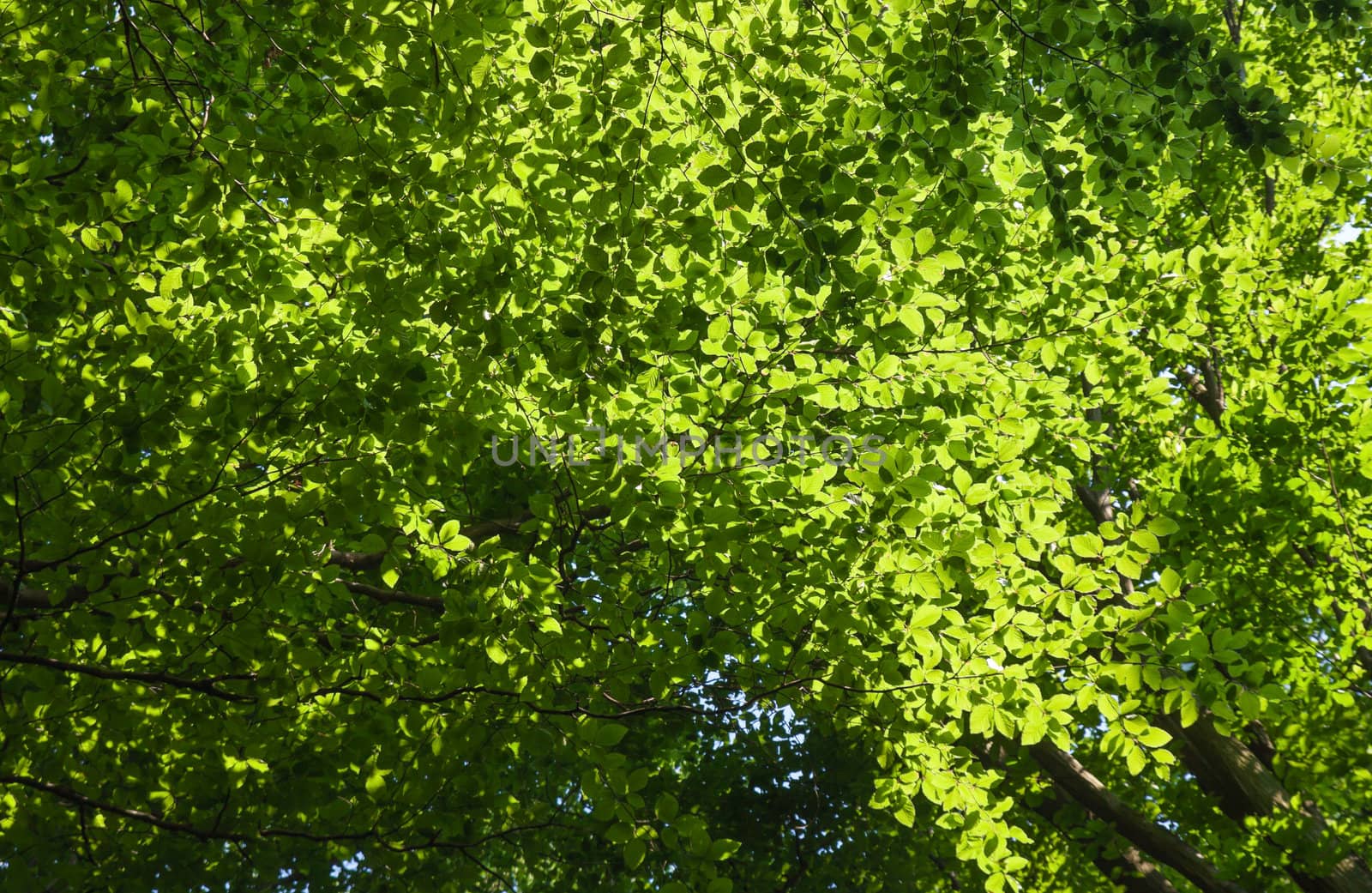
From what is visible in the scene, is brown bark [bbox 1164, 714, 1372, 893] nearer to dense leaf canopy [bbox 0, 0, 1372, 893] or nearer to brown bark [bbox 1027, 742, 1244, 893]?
dense leaf canopy [bbox 0, 0, 1372, 893]

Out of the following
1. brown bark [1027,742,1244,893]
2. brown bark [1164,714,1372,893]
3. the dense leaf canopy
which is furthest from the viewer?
brown bark [1027,742,1244,893]

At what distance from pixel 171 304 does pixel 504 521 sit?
3309 mm

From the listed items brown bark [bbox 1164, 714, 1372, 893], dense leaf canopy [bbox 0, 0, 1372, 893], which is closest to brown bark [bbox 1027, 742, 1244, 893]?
brown bark [bbox 1164, 714, 1372, 893]

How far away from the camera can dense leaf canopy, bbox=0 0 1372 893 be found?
361cm

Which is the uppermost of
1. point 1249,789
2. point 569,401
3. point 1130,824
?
point 569,401

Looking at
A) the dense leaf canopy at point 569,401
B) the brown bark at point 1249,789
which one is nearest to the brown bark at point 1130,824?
the brown bark at point 1249,789

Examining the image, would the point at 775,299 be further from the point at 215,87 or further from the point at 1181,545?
the point at 1181,545

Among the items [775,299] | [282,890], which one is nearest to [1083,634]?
[775,299]

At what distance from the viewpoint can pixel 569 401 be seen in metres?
4.23

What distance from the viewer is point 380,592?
20.3 feet

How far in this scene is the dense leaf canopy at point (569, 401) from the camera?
3611 mm

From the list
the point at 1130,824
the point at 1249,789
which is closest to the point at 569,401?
the point at 1130,824

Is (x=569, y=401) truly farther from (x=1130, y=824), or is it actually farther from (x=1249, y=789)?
(x=1249, y=789)

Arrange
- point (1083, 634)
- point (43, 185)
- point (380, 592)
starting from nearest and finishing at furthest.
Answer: point (43, 185), point (1083, 634), point (380, 592)
